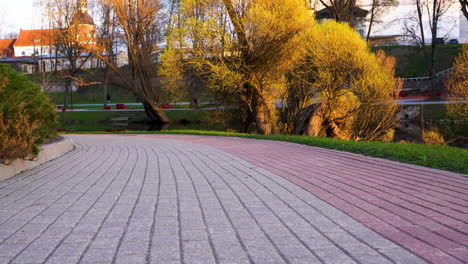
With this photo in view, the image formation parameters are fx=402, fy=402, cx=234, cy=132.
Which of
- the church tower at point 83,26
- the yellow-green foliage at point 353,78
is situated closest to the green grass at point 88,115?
the church tower at point 83,26

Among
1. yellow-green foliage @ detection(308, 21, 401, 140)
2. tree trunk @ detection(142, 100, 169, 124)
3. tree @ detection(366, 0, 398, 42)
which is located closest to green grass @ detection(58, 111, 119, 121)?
tree trunk @ detection(142, 100, 169, 124)

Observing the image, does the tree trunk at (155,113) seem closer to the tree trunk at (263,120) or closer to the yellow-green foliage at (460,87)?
the tree trunk at (263,120)

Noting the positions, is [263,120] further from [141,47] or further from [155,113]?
[155,113]

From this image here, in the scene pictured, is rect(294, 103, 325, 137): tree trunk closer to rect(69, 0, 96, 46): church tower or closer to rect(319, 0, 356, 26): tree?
rect(319, 0, 356, 26): tree

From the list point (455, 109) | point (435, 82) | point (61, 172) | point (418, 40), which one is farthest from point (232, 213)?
point (418, 40)

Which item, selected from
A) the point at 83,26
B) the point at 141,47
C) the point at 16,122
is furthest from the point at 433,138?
the point at 83,26

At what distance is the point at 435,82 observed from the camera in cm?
4275

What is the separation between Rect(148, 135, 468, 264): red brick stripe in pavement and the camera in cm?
391

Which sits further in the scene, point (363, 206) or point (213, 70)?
point (213, 70)

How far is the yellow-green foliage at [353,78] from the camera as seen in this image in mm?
20328

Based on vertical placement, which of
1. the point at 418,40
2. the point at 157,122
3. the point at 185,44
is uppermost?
the point at 418,40

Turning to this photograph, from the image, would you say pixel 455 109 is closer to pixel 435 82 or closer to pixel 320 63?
pixel 320 63

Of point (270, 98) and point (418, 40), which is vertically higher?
point (418, 40)

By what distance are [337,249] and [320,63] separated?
58.4 feet
